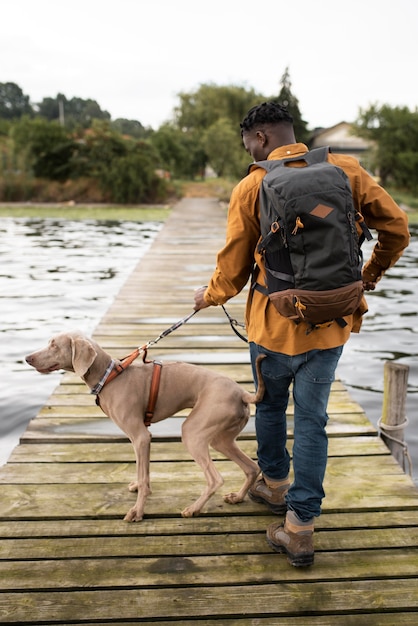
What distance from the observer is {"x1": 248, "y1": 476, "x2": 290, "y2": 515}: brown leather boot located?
10.0 ft

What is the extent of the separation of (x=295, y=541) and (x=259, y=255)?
1336mm

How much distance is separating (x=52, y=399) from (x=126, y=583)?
252 cm

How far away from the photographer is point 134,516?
2990 millimetres

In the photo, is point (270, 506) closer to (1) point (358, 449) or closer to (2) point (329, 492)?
(2) point (329, 492)

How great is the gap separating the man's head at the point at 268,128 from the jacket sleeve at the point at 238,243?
0.67 ft

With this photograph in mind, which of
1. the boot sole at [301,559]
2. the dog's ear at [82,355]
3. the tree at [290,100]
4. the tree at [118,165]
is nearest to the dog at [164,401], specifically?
the dog's ear at [82,355]

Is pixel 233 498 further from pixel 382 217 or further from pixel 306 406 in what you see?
pixel 382 217

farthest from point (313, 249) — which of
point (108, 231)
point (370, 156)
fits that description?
point (370, 156)

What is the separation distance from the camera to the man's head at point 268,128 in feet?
8.38

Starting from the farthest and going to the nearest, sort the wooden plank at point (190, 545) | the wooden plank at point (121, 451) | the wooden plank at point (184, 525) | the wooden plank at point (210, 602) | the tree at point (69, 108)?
the tree at point (69, 108), the wooden plank at point (121, 451), the wooden plank at point (184, 525), the wooden plank at point (190, 545), the wooden plank at point (210, 602)

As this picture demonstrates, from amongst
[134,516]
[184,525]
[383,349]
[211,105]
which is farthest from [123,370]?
[211,105]

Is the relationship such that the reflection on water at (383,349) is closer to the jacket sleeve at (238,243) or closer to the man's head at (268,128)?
the jacket sleeve at (238,243)

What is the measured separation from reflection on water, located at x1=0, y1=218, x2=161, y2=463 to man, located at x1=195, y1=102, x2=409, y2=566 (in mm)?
3130

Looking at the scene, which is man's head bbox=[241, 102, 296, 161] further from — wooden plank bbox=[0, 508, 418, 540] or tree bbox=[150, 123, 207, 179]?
tree bbox=[150, 123, 207, 179]
